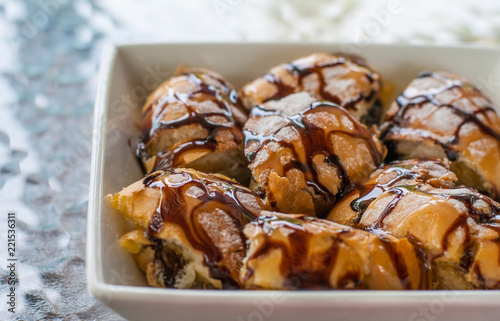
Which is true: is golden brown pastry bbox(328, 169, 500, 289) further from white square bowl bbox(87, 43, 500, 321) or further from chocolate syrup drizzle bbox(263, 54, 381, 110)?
chocolate syrup drizzle bbox(263, 54, 381, 110)

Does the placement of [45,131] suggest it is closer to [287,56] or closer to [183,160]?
[183,160]

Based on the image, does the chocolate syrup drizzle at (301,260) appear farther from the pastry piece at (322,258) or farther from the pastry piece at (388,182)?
the pastry piece at (388,182)

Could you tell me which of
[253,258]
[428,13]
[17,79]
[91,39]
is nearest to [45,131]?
[17,79]

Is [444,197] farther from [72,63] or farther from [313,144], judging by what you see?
[72,63]

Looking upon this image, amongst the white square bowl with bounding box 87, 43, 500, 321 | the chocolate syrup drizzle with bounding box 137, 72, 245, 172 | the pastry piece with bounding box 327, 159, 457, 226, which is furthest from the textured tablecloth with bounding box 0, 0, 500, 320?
the pastry piece with bounding box 327, 159, 457, 226

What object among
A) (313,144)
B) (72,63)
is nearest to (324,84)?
(313,144)
